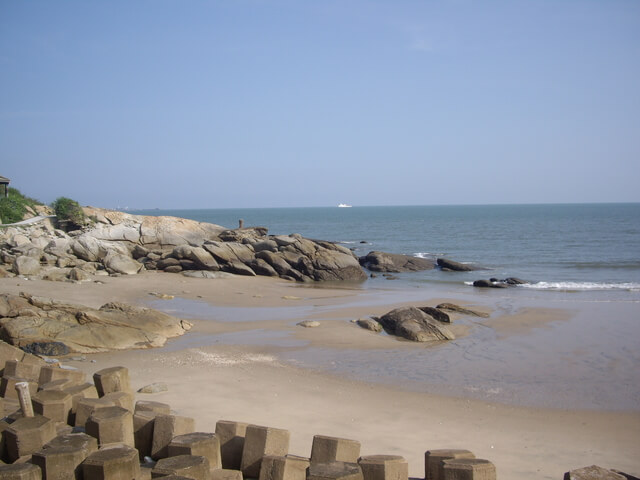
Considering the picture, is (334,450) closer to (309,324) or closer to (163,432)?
(163,432)

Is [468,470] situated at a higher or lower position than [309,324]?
higher

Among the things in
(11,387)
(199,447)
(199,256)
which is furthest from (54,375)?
(199,256)

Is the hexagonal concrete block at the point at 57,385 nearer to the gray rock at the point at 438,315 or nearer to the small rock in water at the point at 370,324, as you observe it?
the small rock in water at the point at 370,324

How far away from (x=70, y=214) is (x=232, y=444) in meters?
34.3

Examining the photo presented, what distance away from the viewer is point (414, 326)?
51.6ft

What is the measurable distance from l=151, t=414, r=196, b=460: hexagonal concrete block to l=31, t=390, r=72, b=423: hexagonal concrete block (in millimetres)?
1349

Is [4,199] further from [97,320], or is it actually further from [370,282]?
[97,320]

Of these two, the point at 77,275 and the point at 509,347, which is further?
the point at 77,275

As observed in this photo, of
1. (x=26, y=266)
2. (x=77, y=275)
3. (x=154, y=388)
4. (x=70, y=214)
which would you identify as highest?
(x=70, y=214)

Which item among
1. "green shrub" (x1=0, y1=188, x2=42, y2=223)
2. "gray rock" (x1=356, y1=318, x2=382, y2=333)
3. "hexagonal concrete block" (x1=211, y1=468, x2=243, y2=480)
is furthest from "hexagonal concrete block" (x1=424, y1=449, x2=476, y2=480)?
"green shrub" (x1=0, y1=188, x2=42, y2=223)

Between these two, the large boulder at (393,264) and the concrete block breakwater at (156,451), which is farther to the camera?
the large boulder at (393,264)

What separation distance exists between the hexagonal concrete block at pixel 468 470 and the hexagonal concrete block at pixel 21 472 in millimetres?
3513

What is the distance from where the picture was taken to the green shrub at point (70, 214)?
120 ft

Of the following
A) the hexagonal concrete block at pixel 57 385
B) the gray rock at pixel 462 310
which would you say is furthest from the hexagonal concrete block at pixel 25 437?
the gray rock at pixel 462 310
